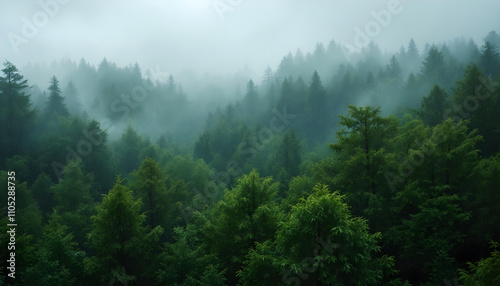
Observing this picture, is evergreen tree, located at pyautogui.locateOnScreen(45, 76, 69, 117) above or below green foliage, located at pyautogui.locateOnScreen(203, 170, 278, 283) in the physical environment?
above

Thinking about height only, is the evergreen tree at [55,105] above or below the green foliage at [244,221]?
above

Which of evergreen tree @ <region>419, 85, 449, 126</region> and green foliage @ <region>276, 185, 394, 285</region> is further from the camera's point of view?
evergreen tree @ <region>419, 85, 449, 126</region>

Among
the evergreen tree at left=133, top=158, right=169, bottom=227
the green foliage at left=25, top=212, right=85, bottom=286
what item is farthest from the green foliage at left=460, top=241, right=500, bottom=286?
the evergreen tree at left=133, top=158, right=169, bottom=227

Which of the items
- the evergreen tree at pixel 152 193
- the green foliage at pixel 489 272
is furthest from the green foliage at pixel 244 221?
the green foliage at pixel 489 272

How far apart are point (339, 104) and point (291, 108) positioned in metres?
12.0

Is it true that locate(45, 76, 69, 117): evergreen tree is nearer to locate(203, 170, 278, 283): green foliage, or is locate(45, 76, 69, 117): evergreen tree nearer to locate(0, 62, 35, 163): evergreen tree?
locate(0, 62, 35, 163): evergreen tree

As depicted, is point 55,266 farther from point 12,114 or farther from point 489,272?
point 12,114

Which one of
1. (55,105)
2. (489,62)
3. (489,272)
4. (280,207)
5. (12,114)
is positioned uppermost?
(55,105)

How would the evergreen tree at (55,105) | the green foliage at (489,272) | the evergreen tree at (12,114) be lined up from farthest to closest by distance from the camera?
the evergreen tree at (55,105) < the evergreen tree at (12,114) < the green foliage at (489,272)

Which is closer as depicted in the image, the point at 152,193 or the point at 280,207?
the point at 280,207

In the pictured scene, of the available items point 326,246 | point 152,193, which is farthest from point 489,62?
point 152,193

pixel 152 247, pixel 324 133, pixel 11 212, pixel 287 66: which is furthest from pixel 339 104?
pixel 11 212

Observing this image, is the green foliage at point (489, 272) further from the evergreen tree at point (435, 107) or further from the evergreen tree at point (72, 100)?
the evergreen tree at point (72, 100)

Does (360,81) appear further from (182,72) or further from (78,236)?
(182,72)
